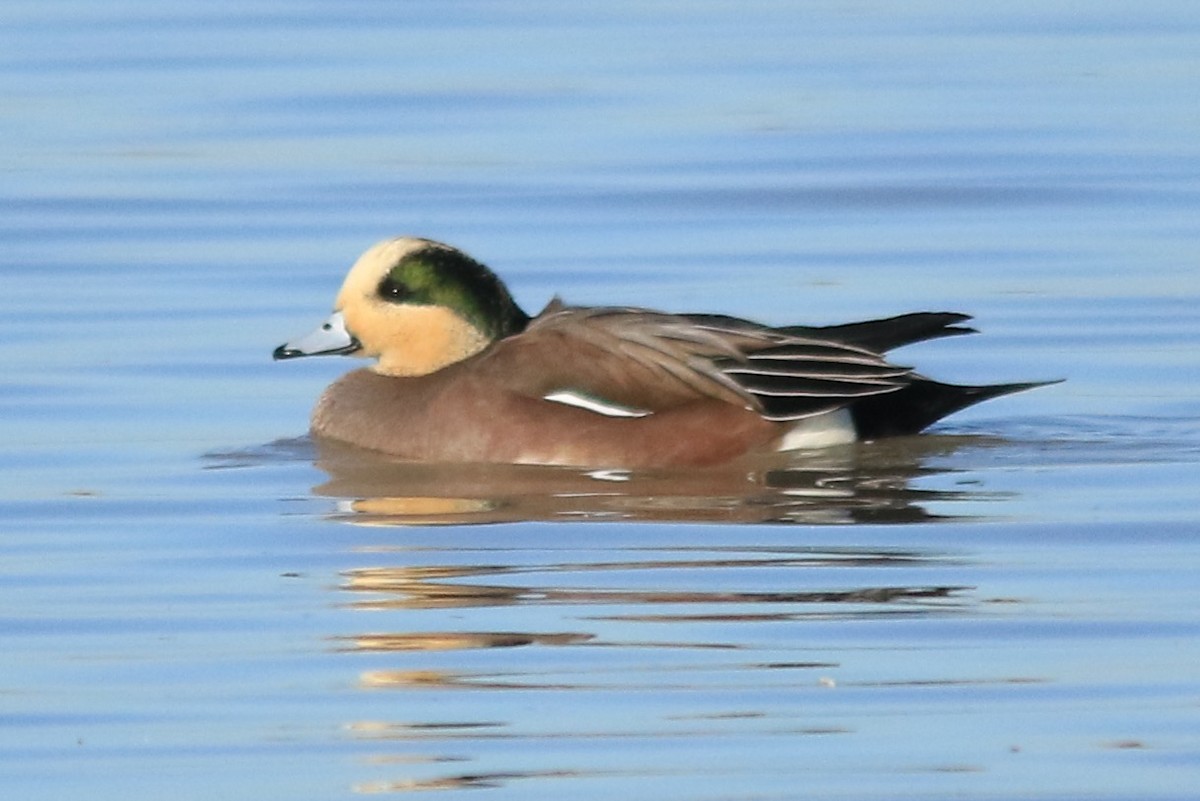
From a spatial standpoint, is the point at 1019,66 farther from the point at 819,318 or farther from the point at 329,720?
Result: the point at 329,720

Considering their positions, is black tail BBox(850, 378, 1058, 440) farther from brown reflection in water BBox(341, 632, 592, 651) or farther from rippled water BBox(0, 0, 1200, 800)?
brown reflection in water BBox(341, 632, 592, 651)

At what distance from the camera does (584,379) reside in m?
9.23

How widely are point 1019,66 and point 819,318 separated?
6006mm

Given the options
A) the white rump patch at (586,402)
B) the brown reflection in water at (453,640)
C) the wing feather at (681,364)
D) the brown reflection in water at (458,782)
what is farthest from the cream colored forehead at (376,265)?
the brown reflection in water at (458,782)

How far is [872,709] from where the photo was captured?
20.3 ft

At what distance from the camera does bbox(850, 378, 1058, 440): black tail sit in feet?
31.4

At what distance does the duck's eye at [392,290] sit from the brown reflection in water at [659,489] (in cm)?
51

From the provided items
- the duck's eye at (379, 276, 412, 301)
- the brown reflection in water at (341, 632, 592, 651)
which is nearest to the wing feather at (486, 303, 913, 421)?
the duck's eye at (379, 276, 412, 301)

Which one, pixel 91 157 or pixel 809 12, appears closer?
pixel 91 157

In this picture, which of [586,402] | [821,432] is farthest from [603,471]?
[821,432]

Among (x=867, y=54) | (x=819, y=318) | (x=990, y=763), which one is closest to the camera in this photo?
(x=990, y=763)

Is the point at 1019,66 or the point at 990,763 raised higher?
the point at 1019,66

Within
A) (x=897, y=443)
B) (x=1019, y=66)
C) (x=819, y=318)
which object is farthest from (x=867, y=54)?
(x=897, y=443)

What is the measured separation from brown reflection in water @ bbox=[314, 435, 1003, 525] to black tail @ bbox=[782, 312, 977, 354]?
0.31 metres
